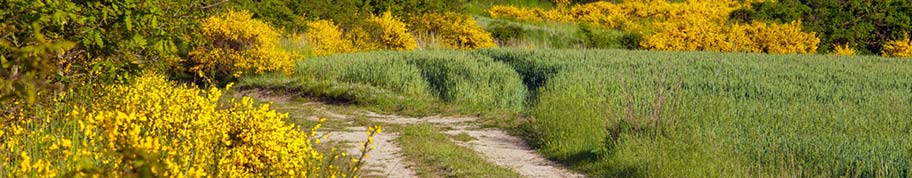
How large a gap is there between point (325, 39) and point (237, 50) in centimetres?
488

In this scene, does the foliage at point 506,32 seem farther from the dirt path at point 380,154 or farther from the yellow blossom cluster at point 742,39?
the dirt path at point 380,154

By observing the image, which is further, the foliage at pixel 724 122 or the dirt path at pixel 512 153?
the dirt path at pixel 512 153

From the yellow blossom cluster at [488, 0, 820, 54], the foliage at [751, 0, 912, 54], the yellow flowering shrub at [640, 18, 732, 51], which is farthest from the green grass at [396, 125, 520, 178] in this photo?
the foliage at [751, 0, 912, 54]

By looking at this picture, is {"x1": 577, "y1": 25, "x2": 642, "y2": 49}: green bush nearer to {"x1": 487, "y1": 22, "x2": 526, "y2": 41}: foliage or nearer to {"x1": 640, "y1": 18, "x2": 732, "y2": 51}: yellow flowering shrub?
{"x1": 640, "y1": 18, "x2": 732, "y2": 51}: yellow flowering shrub

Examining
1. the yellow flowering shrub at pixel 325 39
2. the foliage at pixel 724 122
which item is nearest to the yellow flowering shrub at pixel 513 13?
the yellow flowering shrub at pixel 325 39

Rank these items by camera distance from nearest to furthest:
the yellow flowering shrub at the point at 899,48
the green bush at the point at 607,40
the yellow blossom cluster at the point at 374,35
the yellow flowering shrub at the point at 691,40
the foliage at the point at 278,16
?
the foliage at the point at 278,16
the yellow blossom cluster at the point at 374,35
the yellow flowering shrub at the point at 899,48
the yellow flowering shrub at the point at 691,40
the green bush at the point at 607,40

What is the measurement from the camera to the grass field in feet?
31.6

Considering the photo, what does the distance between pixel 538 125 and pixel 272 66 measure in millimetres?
8745

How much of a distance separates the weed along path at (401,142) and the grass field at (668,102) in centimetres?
37

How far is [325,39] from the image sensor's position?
2600cm

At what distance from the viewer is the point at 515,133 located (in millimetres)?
13852

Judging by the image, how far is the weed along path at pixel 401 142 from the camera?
10500 millimetres

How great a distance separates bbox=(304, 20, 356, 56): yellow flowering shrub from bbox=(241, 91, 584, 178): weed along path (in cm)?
740

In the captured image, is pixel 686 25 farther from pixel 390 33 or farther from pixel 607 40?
pixel 390 33
